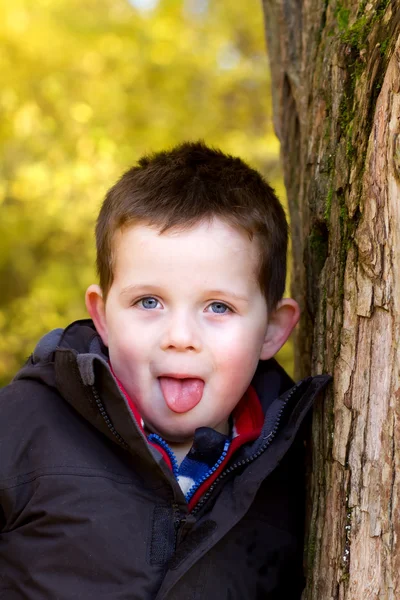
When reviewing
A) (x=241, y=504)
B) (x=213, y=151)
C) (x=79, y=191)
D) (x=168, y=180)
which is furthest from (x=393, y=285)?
(x=79, y=191)

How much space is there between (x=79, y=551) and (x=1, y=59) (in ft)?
20.8

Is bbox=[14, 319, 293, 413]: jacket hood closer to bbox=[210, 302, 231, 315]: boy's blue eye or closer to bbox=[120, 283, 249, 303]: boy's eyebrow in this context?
bbox=[120, 283, 249, 303]: boy's eyebrow

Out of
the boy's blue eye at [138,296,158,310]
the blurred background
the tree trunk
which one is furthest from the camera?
the blurred background

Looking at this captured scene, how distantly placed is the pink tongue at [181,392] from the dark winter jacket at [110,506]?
0.18 metres

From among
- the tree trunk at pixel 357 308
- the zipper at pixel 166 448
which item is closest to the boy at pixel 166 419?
the zipper at pixel 166 448

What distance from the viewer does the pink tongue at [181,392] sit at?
2.13 metres

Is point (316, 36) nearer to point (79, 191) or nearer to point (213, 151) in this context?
point (213, 151)

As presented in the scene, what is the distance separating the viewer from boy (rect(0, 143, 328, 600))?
195 cm

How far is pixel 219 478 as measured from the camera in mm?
2053

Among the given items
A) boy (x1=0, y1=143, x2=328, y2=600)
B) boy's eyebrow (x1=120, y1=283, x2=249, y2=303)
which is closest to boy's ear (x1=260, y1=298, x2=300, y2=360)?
boy (x1=0, y1=143, x2=328, y2=600)

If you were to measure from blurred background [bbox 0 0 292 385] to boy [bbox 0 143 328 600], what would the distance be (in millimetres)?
3959

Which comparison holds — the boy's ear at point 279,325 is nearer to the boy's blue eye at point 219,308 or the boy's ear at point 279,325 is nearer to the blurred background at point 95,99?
the boy's blue eye at point 219,308

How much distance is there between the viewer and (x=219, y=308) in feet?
7.14

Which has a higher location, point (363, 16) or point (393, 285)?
point (363, 16)
